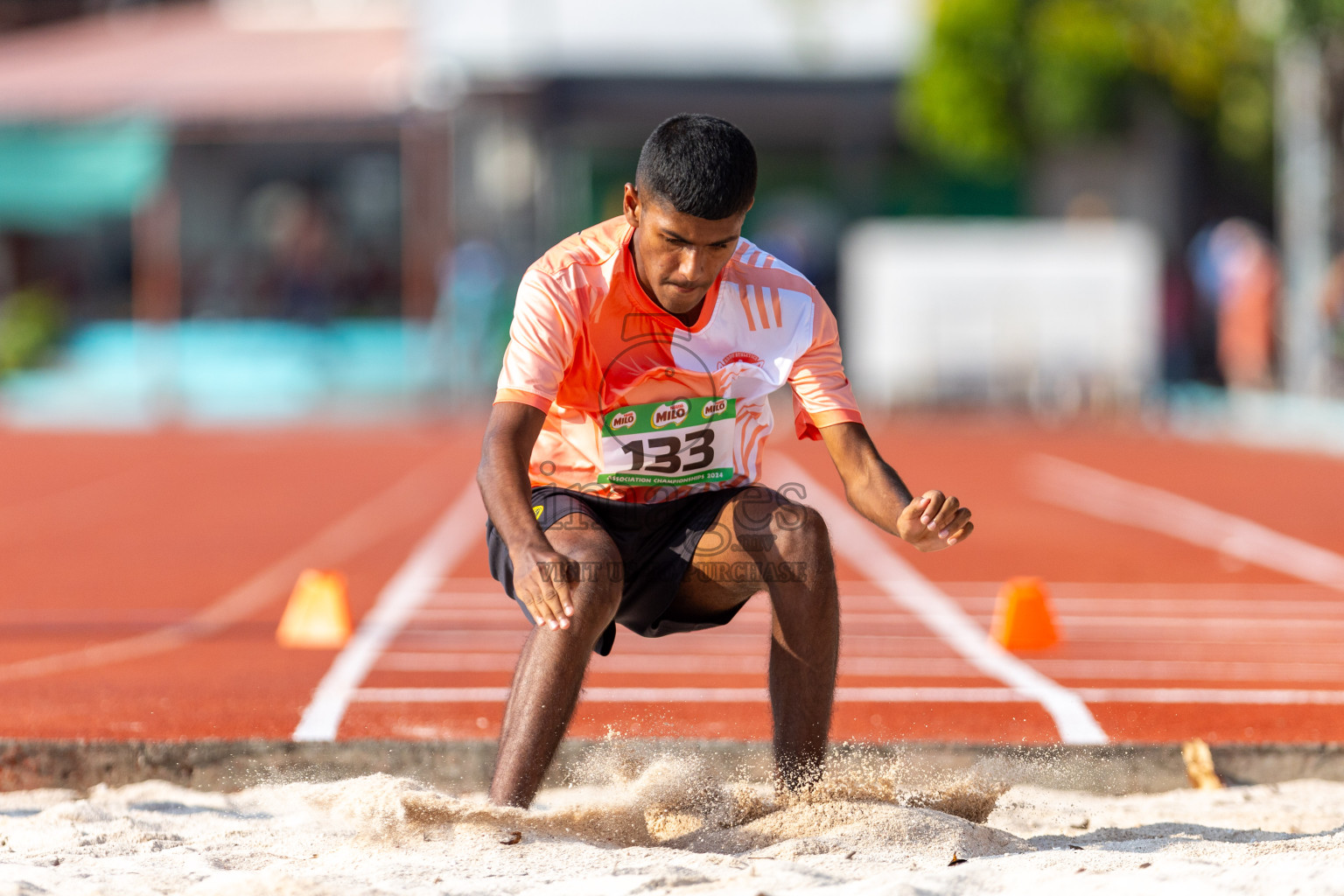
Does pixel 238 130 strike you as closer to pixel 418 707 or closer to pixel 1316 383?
pixel 1316 383

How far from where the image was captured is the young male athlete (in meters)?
3.85

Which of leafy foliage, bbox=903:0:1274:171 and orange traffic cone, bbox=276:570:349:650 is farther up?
leafy foliage, bbox=903:0:1274:171

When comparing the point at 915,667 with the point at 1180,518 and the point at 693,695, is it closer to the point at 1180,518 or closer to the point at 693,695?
the point at 693,695

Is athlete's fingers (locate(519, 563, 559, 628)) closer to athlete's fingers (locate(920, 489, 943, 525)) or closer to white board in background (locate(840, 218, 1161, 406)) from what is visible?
athlete's fingers (locate(920, 489, 943, 525))

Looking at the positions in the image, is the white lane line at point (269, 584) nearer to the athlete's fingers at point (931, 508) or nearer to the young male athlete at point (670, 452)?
the young male athlete at point (670, 452)

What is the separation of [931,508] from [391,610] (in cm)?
496

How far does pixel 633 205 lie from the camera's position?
400 centimetres

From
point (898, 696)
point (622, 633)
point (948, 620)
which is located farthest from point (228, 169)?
point (898, 696)

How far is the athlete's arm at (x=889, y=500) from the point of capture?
389cm

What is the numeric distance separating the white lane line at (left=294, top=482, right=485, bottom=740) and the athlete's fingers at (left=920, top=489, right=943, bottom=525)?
7.03 feet

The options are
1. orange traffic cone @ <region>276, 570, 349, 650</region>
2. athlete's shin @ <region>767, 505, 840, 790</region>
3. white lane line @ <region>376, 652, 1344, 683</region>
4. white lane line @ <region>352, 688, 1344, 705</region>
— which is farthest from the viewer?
orange traffic cone @ <region>276, 570, 349, 650</region>

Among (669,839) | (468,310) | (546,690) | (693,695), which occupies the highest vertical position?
(546,690)

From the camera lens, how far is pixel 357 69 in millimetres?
27016

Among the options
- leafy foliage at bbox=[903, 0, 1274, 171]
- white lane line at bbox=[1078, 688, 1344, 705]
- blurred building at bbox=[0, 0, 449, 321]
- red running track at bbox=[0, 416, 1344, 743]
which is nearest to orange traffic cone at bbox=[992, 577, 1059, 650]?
red running track at bbox=[0, 416, 1344, 743]
